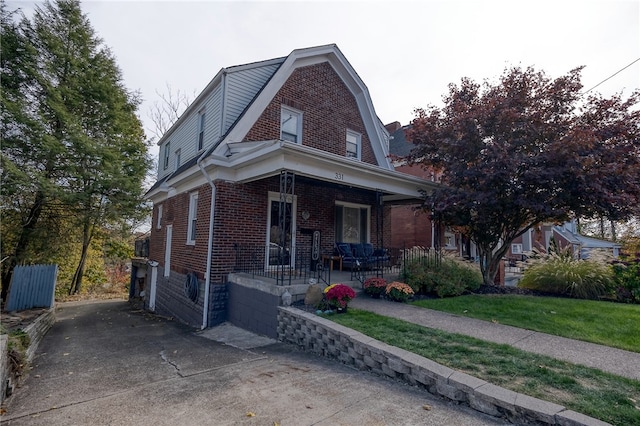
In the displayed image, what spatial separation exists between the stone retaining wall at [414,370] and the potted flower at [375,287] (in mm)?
2381

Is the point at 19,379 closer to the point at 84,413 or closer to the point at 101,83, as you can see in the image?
the point at 84,413

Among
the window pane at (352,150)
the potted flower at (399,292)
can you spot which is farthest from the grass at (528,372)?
the window pane at (352,150)

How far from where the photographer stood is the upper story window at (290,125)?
33.8ft

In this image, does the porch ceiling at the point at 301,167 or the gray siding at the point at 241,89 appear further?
the gray siding at the point at 241,89

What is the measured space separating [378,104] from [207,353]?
11.1 m

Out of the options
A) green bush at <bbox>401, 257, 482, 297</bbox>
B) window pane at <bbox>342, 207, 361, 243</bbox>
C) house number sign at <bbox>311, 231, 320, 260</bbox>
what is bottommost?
green bush at <bbox>401, 257, 482, 297</bbox>

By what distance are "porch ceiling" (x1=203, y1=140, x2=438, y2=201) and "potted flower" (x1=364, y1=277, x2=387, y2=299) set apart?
99.4 inches

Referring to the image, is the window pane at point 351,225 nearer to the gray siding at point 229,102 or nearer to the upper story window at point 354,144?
the upper story window at point 354,144

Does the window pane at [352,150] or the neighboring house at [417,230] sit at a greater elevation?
the window pane at [352,150]

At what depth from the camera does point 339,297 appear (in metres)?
6.29

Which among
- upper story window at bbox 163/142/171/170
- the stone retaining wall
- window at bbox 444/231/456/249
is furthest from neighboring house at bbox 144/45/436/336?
window at bbox 444/231/456/249

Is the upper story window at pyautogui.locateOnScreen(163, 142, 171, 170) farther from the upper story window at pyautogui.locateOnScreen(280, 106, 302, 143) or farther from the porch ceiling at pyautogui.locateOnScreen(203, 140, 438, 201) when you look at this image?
the porch ceiling at pyautogui.locateOnScreen(203, 140, 438, 201)

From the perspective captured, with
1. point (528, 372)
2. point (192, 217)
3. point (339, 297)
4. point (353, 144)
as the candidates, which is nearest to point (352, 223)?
point (353, 144)

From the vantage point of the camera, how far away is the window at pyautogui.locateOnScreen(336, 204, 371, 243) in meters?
11.4
